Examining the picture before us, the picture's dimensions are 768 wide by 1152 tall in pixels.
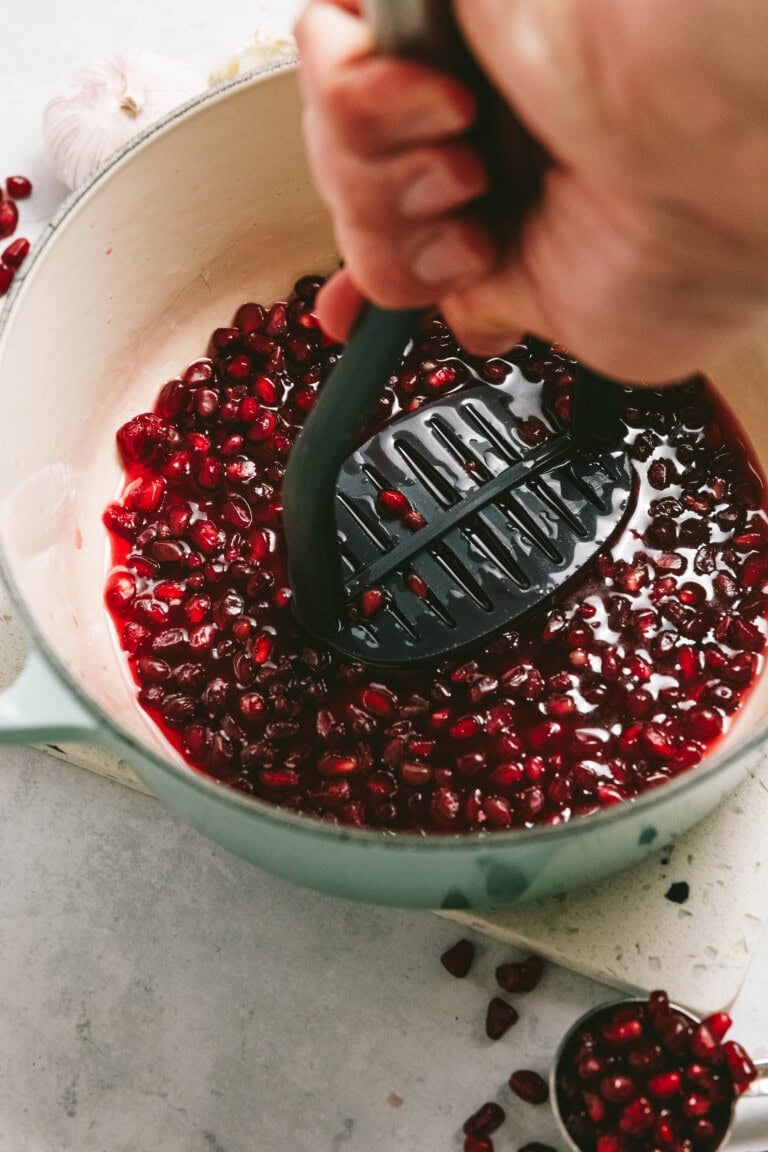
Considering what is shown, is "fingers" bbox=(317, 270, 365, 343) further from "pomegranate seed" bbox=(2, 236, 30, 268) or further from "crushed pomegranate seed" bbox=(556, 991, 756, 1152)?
"pomegranate seed" bbox=(2, 236, 30, 268)

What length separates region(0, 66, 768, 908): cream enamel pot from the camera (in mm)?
842

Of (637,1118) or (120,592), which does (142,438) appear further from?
(637,1118)

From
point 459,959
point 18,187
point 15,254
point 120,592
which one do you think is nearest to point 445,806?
point 459,959

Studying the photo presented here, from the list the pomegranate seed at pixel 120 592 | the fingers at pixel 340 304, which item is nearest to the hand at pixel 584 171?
the fingers at pixel 340 304

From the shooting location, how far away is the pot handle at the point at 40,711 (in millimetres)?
879

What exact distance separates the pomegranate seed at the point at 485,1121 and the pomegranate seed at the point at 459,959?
128 millimetres

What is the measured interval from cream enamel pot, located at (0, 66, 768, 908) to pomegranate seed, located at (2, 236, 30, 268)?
33cm

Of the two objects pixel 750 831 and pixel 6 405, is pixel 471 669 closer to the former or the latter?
pixel 750 831

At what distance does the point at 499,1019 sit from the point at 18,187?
129cm

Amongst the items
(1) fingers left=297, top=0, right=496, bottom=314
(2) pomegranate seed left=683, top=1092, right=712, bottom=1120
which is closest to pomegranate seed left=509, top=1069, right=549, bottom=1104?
(2) pomegranate seed left=683, top=1092, right=712, bottom=1120

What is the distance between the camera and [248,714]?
1.13 meters

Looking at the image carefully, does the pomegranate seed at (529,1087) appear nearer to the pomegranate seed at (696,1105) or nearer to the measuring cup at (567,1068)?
the measuring cup at (567,1068)

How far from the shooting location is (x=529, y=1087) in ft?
3.63

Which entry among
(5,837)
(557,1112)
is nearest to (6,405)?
(5,837)
